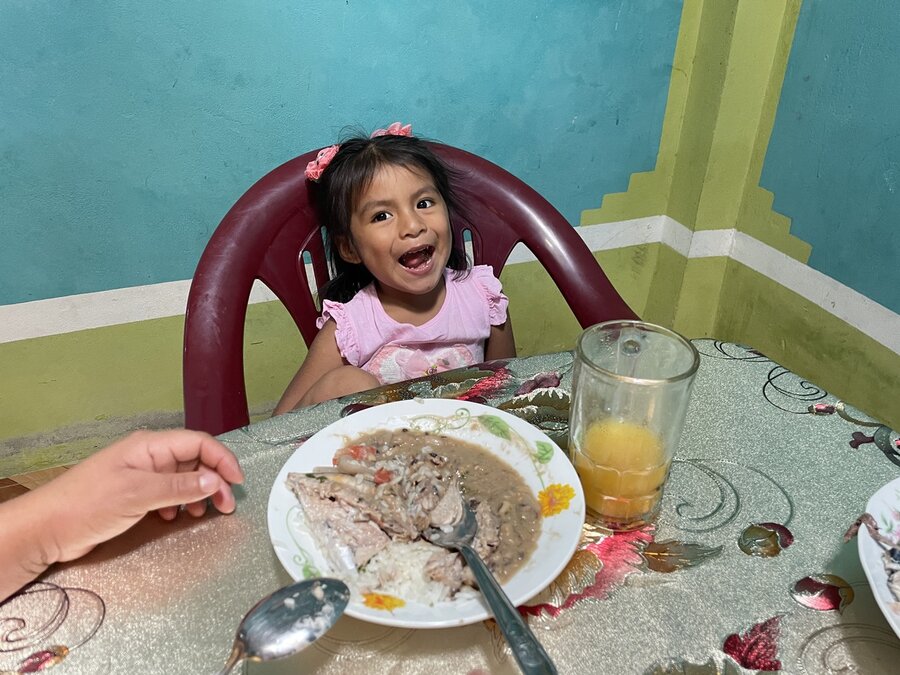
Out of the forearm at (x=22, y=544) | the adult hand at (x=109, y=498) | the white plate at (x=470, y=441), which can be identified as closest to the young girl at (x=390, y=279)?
the white plate at (x=470, y=441)

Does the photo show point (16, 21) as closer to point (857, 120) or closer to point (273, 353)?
point (273, 353)

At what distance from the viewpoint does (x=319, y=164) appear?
112 cm

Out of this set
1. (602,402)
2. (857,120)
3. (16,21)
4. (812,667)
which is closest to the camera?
(812,667)

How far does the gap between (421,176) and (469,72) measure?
0.58 metres

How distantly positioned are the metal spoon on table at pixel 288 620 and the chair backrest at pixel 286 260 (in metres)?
0.44

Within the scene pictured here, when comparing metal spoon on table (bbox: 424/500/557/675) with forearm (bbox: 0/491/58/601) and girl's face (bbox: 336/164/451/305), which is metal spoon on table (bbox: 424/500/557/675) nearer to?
forearm (bbox: 0/491/58/601)

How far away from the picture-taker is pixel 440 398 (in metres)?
0.81

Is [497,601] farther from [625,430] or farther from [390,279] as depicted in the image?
[390,279]

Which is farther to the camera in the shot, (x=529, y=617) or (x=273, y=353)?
(x=273, y=353)

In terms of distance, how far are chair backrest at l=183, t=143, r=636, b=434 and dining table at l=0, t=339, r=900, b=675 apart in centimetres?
22

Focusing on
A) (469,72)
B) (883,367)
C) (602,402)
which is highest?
(469,72)

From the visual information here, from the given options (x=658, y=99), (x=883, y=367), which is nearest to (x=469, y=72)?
(x=658, y=99)

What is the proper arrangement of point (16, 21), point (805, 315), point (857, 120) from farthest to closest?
point (805, 315)
point (857, 120)
point (16, 21)

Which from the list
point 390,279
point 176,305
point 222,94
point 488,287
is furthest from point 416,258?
point 176,305
